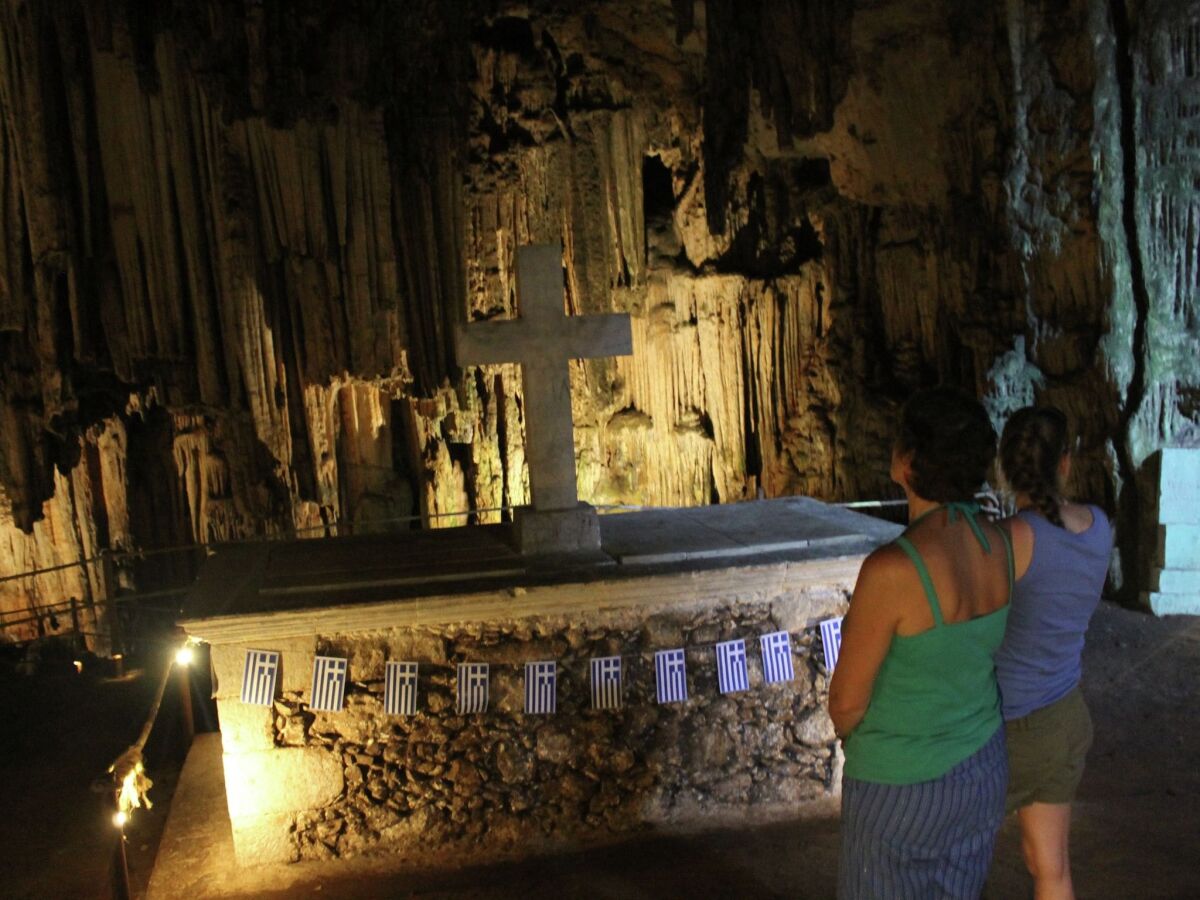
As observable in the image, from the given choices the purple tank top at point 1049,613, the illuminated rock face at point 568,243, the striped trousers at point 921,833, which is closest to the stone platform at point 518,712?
the purple tank top at point 1049,613

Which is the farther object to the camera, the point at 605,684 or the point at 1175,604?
the point at 1175,604

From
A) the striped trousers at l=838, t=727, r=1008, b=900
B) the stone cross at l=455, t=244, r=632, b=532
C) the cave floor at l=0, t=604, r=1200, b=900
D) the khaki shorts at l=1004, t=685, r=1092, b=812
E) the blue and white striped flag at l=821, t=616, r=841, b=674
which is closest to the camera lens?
the striped trousers at l=838, t=727, r=1008, b=900

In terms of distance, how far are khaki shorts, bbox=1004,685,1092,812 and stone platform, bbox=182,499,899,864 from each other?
1509 mm

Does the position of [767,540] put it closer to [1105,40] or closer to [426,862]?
[426,862]

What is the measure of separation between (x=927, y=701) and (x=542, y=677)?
7.01 ft

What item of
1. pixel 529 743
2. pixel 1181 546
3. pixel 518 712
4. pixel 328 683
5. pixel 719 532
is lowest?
pixel 1181 546

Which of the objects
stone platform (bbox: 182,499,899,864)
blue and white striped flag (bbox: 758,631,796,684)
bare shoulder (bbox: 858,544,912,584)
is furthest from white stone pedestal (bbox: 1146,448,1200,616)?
bare shoulder (bbox: 858,544,912,584)

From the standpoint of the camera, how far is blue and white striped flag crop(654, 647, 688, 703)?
160 inches

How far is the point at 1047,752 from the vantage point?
8.62 ft

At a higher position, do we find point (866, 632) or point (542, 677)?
point (866, 632)

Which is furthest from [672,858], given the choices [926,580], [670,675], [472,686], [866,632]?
[926,580]

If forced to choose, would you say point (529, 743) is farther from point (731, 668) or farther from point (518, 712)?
point (731, 668)

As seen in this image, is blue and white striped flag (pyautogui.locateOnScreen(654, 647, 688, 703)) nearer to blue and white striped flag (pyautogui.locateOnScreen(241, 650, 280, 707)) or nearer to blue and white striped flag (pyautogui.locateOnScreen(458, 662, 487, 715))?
blue and white striped flag (pyautogui.locateOnScreen(458, 662, 487, 715))

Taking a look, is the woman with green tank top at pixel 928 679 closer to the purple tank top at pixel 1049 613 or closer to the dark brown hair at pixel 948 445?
the dark brown hair at pixel 948 445
